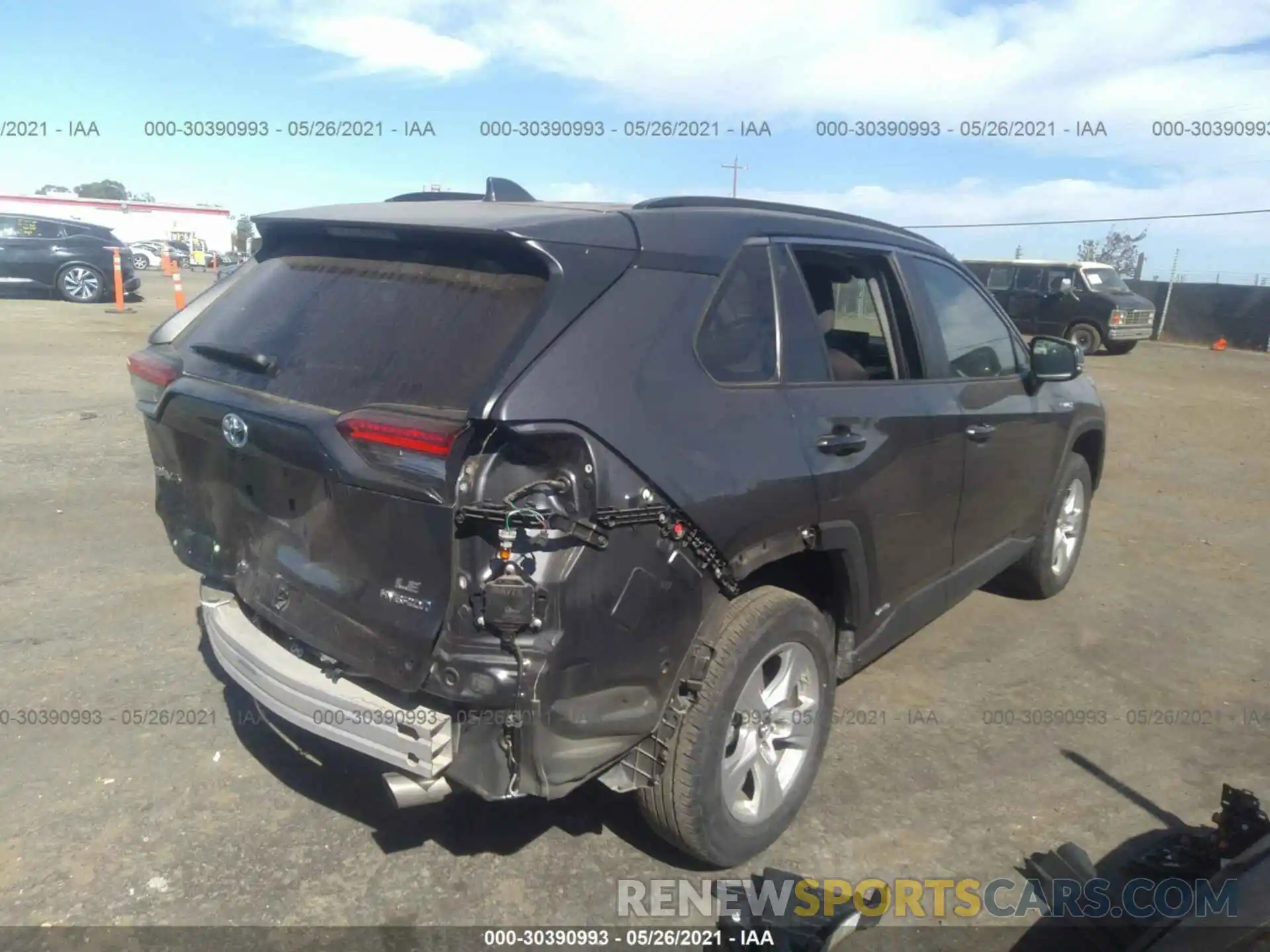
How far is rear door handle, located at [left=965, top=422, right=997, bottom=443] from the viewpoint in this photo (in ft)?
12.9

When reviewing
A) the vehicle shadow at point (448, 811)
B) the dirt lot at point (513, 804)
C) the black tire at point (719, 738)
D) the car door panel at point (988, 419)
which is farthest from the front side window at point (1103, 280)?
the vehicle shadow at point (448, 811)

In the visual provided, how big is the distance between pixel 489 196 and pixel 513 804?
215 centimetres

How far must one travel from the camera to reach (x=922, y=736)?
12.8ft

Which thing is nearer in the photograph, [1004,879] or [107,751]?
→ [1004,879]

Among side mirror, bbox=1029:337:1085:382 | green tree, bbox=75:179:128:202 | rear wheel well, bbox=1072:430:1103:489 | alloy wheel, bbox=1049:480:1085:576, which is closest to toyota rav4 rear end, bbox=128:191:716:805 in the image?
side mirror, bbox=1029:337:1085:382

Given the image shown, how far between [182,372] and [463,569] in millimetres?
1437

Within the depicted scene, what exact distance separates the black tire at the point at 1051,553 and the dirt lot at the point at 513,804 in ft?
0.42

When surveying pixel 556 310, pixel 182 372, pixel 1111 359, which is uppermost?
pixel 556 310

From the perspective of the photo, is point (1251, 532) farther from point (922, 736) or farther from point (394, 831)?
point (394, 831)

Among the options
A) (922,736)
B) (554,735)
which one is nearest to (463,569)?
(554,735)

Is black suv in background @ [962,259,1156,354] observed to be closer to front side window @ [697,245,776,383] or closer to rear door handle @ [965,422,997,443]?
rear door handle @ [965,422,997,443]

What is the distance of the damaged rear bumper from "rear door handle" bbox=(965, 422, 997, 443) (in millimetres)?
2528
